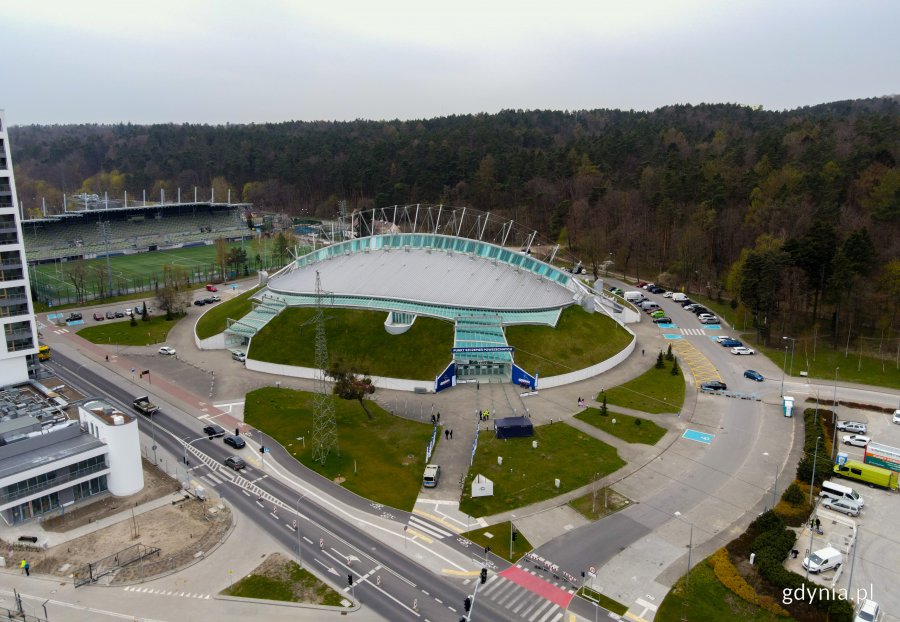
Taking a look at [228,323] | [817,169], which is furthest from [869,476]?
[817,169]

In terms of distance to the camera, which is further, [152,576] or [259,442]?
[259,442]

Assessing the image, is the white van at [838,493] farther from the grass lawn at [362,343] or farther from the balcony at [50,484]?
the balcony at [50,484]

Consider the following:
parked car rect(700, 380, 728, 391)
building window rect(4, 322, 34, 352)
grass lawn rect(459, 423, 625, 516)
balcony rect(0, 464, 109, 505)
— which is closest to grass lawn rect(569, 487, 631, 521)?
grass lawn rect(459, 423, 625, 516)

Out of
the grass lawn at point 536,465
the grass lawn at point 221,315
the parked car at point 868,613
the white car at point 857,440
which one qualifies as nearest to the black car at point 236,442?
the grass lawn at point 536,465

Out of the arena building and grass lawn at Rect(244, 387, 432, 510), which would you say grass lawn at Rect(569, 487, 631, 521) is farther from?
the arena building

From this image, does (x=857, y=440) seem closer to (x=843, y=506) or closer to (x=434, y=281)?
(x=843, y=506)

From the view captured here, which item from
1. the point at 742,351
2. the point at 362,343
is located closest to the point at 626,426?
the point at 742,351

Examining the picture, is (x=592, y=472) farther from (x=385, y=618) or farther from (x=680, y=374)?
(x=680, y=374)
